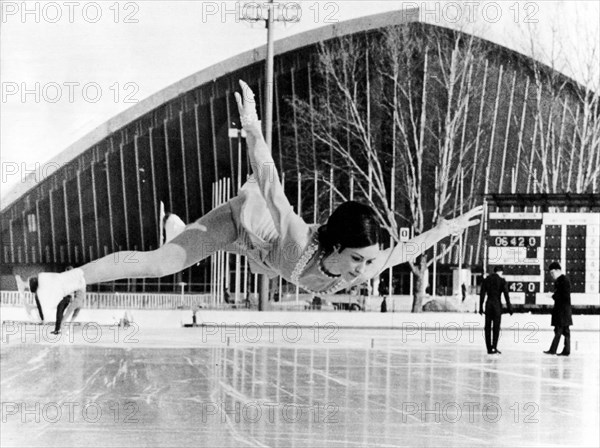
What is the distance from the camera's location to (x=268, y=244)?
10.0 ft

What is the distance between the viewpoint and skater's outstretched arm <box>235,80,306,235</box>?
2.84 m

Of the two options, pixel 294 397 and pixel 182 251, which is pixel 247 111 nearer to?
pixel 182 251

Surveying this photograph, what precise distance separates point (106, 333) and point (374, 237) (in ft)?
64.6

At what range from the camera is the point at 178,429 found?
10922 millimetres

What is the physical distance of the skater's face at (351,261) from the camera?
2.62 metres

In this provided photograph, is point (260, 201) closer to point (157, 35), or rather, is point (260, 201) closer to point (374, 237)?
point (374, 237)

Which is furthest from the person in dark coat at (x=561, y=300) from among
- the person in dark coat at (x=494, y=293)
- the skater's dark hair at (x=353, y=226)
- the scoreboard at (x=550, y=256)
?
the skater's dark hair at (x=353, y=226)

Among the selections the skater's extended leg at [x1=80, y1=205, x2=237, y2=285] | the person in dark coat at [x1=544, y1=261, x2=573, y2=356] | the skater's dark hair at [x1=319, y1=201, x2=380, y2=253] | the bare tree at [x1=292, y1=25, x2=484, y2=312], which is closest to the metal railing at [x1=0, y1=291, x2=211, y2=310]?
the bare tree at [x1=292, y1=25, x2=484, y2=312]

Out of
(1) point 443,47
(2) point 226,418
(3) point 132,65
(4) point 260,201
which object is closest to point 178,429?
(2) point 226,418

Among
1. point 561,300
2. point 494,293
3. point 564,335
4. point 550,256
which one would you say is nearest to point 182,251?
point 494,293

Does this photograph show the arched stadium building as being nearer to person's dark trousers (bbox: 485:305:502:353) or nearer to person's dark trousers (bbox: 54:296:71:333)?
person's dark trousers (bbox: 485:305:502:353)

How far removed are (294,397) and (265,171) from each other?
31.3ft

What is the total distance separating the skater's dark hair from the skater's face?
0.02 metres

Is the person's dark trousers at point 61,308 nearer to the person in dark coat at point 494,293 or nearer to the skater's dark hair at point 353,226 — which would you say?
the skater's dark hair at point 353,226
